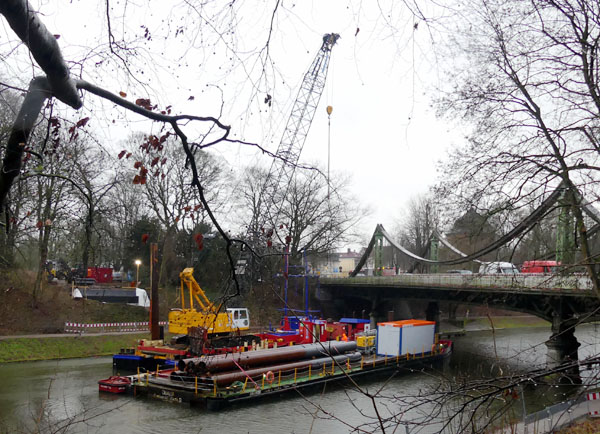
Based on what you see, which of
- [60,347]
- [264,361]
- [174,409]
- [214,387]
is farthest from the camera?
[60,347]

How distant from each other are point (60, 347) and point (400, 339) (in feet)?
59.0

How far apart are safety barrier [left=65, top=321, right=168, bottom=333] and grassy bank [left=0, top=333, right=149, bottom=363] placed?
5.84 ft

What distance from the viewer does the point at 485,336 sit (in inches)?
1714

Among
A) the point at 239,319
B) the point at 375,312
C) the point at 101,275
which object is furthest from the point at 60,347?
the point at 375,312

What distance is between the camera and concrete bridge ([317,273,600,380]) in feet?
63.3

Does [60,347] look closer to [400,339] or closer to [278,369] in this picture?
[278,369]

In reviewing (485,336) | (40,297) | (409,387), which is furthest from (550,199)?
(485,336)

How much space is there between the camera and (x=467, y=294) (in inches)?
1283

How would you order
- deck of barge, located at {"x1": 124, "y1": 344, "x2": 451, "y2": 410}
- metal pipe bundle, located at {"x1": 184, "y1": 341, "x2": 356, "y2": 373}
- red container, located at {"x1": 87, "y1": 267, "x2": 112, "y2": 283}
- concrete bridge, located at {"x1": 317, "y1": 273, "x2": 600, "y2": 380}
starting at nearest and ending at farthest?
1. deck of barge, located at {"x1": 124, "y1": 344, "x2": 451, "y2": 410}
2. concrete bridge, located at {"x1": 317, "y1": 273, "x2": 600, "y2": 380}
3. metal pipe bundle, located at {"x1": 184, "y1": 341, "x2": 356, "y2": 373}
4. red container, located at {"x1": 87, "y1": 267, "x2": 112, "y2": 283}

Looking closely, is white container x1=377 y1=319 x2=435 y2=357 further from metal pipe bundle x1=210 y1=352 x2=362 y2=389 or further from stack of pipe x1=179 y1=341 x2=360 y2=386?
stack of pipe x1=179 y1=341 x2=360 y2=386

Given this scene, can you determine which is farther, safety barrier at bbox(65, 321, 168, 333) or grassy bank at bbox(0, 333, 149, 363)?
safety barrier at bbox(65, 321, 168, 333)

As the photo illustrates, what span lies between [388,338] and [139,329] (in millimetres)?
16481

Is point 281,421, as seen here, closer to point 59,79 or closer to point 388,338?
point 388,338

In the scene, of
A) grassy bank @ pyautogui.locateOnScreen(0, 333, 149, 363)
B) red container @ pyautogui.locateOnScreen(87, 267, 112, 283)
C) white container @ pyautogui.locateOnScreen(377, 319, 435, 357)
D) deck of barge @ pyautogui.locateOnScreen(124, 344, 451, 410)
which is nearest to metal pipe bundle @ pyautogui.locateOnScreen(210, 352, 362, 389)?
deck of barge @ pyautogui.locateOnScreen(124, 344, 451, 410)
